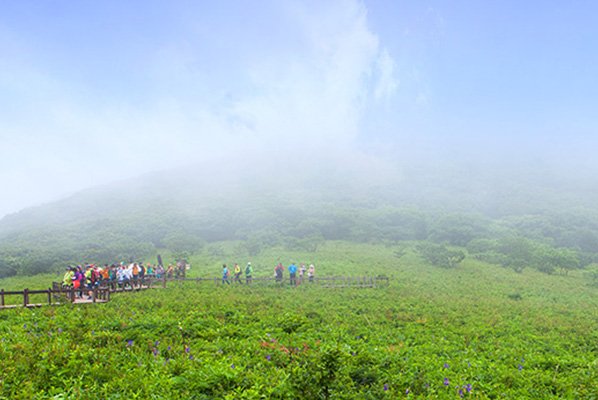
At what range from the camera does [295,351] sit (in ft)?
24.6

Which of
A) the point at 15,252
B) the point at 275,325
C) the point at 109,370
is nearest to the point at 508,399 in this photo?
the point at 275,325

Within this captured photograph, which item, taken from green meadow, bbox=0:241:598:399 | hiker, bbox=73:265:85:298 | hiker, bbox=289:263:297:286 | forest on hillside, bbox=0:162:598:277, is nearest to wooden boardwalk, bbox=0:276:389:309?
hiker, bbox=289:263:297:286

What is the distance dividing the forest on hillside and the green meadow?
28683mm

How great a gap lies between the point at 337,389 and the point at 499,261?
165ft

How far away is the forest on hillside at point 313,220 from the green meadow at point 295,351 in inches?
1129

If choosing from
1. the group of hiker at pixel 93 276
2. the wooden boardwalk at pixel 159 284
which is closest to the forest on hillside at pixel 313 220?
the wooden boardwalk at pixel 159 284

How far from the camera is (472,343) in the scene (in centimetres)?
1134

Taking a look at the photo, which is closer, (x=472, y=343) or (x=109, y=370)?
(x=109, y=370)

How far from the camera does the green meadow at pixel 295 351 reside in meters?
5.59

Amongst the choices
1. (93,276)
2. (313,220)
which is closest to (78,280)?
(93,276)

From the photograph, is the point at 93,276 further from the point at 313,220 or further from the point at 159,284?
A: the point at 313,220

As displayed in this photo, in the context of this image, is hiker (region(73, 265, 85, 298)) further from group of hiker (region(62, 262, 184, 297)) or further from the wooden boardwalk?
the wooden boardwalk

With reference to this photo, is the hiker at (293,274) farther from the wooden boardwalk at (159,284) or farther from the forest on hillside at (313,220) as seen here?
the forest on hillside at (313,220)

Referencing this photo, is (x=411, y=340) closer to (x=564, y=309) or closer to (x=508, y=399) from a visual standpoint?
(x=508, y=399)
